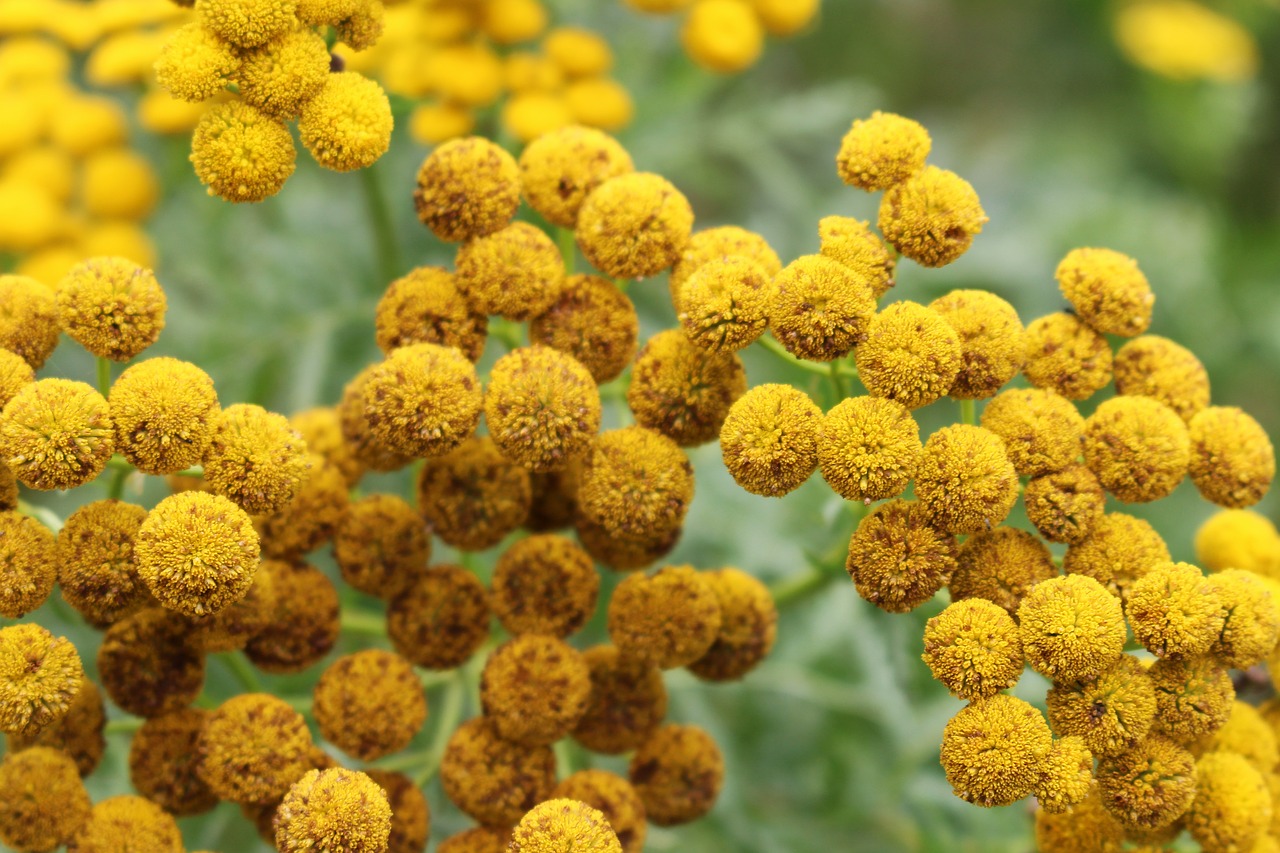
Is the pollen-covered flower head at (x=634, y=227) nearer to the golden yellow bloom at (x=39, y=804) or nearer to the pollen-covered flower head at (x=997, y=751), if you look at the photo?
the pollen-covered flower head at (x=997, y=751)

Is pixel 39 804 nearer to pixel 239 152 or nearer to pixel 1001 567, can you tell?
pixel 239 152

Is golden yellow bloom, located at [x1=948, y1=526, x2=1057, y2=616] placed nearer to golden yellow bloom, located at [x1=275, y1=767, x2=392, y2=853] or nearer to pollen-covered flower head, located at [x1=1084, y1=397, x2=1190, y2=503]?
pollen-covered flower head, located at [x1=1084, y1=397, x2=1190, y2=503]

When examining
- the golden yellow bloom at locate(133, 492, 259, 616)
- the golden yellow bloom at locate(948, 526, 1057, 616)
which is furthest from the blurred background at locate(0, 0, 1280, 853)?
the golden yellow bloom at locate(133, 492, 259, 616)

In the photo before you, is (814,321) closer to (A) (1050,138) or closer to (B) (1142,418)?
(B) (1142,418)

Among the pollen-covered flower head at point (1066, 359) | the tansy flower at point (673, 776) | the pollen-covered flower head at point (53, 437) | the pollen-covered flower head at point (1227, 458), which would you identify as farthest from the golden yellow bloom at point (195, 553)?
the pollen-covered flower head at point (1227, 458)

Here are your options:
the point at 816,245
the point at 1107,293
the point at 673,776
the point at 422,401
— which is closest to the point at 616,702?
the point at 673,776
